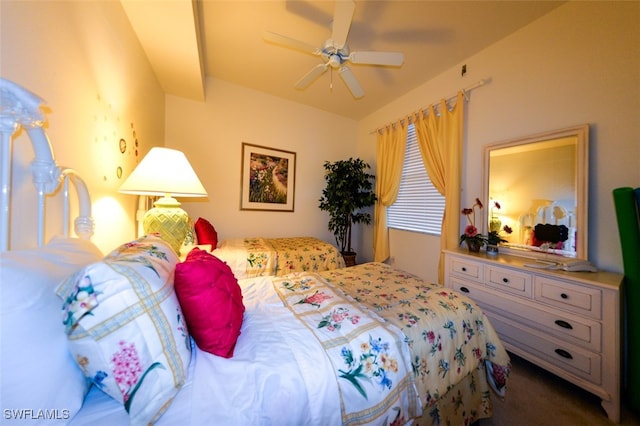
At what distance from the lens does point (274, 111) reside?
3.37 m

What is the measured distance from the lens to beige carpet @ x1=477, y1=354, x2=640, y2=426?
4.17ft

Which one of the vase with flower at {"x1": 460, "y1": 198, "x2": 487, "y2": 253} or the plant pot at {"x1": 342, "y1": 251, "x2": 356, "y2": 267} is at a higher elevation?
the vase with flower at {"x1": 460, "y1": 198, "x2": 487, "y2": 253}

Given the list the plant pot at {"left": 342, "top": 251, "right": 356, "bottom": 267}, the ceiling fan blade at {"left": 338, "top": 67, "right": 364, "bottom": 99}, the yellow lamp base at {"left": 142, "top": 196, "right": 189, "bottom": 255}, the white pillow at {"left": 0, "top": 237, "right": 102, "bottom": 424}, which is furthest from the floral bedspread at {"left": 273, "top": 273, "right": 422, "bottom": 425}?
the plant pot at {"left": 342, "top": 251, "right": 356, "bottom": 267}

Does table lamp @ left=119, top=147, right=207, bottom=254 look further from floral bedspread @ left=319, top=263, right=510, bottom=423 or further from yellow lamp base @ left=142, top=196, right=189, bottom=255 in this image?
floral bedspread @ left=319, top=263, right=510, bottom=423

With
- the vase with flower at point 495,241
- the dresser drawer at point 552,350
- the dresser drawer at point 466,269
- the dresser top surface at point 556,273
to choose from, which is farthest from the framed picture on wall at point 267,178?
the dresser drawer at point 552,350

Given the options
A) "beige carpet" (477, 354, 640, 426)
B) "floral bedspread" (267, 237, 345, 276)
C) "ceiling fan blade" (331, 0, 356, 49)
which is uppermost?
"ceiling fan blade" (331, 0, 356, 49)

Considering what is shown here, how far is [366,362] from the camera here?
0.82 m

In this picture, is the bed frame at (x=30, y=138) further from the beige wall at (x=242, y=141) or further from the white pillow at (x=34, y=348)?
the beige wall at (x=242, y=141)

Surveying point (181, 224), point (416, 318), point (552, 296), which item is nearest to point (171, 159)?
point (181, 224)

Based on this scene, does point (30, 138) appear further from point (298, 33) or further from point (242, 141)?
point (242, 141)

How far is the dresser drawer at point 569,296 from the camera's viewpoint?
1.32 metres

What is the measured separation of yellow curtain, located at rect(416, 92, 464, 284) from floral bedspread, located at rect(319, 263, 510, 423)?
1.24 m

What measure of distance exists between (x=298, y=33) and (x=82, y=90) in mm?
1833

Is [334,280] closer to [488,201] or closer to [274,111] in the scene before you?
[488,201]
